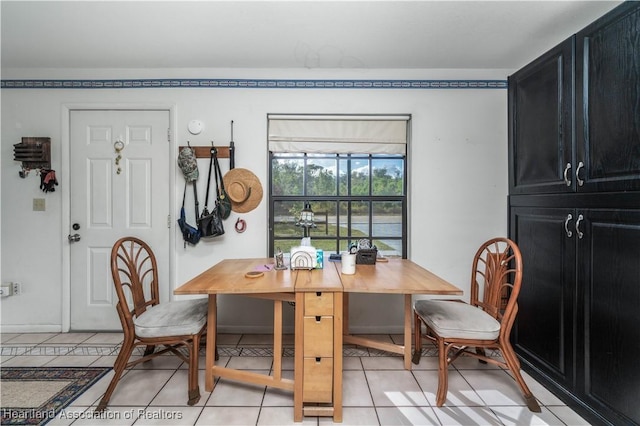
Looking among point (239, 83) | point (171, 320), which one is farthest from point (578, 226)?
point (239, 83)

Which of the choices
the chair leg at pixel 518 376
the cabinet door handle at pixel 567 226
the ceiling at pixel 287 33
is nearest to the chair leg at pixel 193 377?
the chair leg at pixel 518 376

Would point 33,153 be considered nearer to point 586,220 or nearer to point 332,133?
point 332,133

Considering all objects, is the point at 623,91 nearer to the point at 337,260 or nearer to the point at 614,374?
the point at 614,374

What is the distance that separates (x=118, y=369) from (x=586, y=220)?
2.86 meters

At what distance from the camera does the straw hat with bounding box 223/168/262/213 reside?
258 centimetres

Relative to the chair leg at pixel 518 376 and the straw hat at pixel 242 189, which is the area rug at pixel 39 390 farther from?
the chair leg at pixel 518 376

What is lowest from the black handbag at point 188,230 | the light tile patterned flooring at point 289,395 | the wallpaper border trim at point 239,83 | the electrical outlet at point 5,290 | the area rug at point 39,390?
the area rug at point 39,390

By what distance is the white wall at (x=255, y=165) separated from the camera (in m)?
2.61

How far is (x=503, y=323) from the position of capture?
1.68m

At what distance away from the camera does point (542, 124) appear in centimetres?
199

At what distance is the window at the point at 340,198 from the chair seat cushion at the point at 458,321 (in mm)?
838

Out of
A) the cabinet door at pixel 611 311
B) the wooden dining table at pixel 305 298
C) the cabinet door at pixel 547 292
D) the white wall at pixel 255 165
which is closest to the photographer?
the cabinet door at pixel 611 311

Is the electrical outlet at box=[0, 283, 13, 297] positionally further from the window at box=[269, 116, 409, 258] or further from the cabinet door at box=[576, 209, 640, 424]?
the cabinet door at box=[576, 209, 640, 424]

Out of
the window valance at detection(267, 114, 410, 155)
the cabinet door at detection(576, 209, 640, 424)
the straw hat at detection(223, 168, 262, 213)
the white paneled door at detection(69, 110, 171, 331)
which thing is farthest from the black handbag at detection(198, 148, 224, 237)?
the cabinet door at detection(576, 209, 640, 424)
